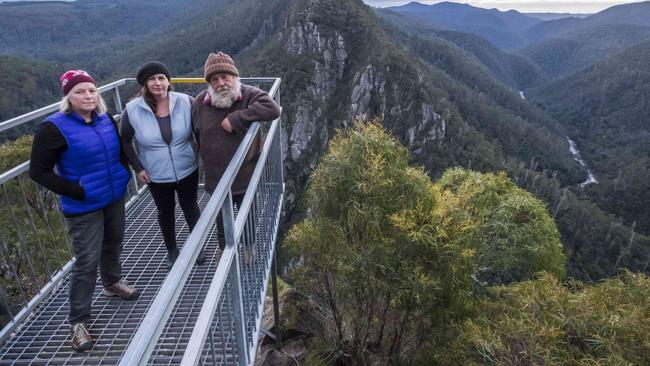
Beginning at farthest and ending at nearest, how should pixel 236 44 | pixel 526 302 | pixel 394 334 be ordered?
pixel 236 44 → pixel 394 334 → pixel 526 302

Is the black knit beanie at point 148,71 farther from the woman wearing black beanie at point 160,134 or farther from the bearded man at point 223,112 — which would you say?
the bearded man at point 223,112

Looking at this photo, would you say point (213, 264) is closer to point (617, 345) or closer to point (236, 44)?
point (617, 345)

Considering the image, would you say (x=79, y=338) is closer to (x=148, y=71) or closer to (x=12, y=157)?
(x=148, y=71)

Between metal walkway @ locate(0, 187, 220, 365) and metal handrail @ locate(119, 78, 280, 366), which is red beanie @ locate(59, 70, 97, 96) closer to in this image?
metal handrail @ locate(119, 78, 280, 366)

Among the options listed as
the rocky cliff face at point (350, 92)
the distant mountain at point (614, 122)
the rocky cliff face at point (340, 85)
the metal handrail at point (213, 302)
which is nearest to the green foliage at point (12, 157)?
the metal handrail at point (213, 302)

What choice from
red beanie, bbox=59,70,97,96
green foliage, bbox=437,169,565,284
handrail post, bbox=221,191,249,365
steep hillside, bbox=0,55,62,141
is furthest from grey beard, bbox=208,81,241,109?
steep hillside, bbox=0,55,62,141

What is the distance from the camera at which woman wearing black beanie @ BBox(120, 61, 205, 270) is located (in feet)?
11.3

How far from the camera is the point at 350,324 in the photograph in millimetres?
8477

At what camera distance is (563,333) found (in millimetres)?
6004

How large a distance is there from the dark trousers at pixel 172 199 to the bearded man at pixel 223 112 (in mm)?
258

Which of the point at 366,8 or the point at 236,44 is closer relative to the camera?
the point at 366,8

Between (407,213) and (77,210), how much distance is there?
4770mm

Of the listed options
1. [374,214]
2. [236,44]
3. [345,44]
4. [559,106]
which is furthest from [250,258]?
Result: [559,106]

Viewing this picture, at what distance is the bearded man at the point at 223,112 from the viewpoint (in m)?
3.39
